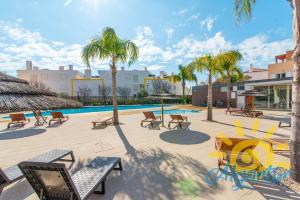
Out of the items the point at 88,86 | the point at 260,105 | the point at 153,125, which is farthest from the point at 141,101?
the point at 153,125

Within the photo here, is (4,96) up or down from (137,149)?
up

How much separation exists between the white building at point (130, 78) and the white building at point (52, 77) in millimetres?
7964

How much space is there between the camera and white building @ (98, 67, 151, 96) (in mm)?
39309

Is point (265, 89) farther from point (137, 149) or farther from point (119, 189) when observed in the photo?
point (119, 189)

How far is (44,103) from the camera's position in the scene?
5344 mm

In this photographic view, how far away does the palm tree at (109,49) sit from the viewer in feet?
31.0

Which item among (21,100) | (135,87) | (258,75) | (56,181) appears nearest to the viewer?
(56,181)

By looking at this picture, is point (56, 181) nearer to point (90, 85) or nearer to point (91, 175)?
point (91, 175)

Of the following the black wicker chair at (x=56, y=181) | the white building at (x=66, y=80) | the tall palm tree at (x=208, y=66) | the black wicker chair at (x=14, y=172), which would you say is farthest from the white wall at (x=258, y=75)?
the black wicker chair at (x=56, y=181)

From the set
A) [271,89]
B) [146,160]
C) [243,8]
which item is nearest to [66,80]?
[146,160]

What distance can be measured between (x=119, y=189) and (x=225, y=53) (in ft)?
42.7

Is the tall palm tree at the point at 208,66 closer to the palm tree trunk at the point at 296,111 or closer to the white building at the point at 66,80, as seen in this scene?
the palm tree trunk at the point at 296,111

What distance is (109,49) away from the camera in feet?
31.3

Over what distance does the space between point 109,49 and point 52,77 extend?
34.8m
